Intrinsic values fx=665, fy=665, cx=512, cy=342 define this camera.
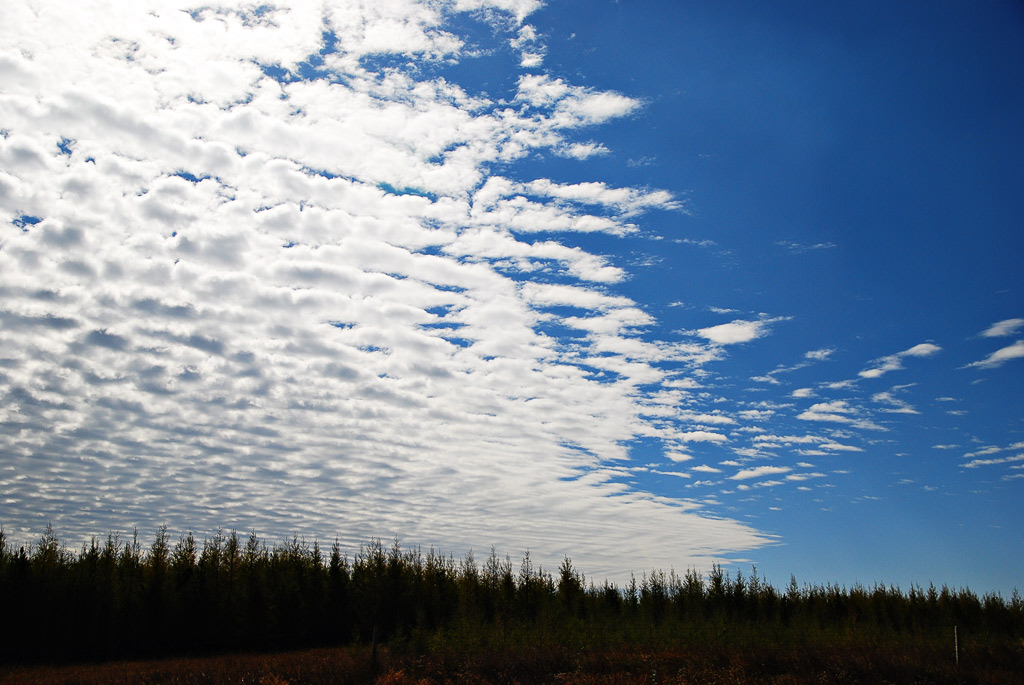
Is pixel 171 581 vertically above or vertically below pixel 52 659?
above

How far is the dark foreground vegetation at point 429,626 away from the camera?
2823 centimetres

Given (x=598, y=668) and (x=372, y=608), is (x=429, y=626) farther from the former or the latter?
(x=598, y=668)

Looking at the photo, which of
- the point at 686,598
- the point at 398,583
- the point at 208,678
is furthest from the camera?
the point at 686,598

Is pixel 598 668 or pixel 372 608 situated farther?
pixel 372 608

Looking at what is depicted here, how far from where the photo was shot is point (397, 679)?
24.8m

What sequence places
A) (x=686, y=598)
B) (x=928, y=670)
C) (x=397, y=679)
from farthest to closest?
(x=686, y=598) < (x=928, y=670) < (x=397, y=679)

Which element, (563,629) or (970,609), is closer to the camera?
(563,629)

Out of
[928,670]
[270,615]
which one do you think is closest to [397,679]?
[928,670]

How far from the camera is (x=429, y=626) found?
48.2m

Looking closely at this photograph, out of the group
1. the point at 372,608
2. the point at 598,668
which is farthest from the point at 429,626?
the point at 598,668

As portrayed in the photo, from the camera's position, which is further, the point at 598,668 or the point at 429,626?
the point at 429,626

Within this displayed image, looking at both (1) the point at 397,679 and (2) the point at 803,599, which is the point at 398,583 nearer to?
(1) the point at 397,679

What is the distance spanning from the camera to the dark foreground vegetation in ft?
92.6

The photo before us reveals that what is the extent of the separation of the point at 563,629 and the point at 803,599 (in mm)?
33943
